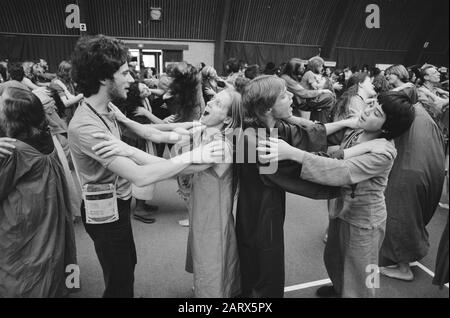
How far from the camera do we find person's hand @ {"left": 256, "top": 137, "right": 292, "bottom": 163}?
1604mm

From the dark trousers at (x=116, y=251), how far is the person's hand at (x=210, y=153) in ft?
1.70

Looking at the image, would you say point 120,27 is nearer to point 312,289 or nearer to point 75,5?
point 75,5

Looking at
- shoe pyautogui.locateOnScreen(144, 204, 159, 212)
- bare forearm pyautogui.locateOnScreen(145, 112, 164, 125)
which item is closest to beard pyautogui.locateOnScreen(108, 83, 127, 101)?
bare forearm pyautogui.locateOnScreen(145, 112, 164, 125)

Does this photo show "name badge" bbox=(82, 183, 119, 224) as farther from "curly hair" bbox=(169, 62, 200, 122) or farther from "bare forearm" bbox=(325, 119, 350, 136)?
"curly hair" bbox=(169, 62, 200, 122)

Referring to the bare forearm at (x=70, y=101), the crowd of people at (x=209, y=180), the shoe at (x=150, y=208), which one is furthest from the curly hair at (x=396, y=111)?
the bare forearm at (x=70, y=101)

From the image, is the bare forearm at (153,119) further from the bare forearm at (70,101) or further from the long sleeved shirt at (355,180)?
the long sleeved shirt at (355,180)

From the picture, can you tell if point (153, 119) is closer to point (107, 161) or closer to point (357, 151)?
point (107, 161)

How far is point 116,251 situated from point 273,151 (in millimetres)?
965

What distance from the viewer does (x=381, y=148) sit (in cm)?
176

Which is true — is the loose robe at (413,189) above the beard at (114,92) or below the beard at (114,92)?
below

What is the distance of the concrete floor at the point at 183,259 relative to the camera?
2.50 meters

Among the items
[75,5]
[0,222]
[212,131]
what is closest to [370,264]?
[212,131]

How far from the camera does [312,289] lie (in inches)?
99.6

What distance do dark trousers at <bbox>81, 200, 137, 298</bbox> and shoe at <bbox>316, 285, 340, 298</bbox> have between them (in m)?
1.35
